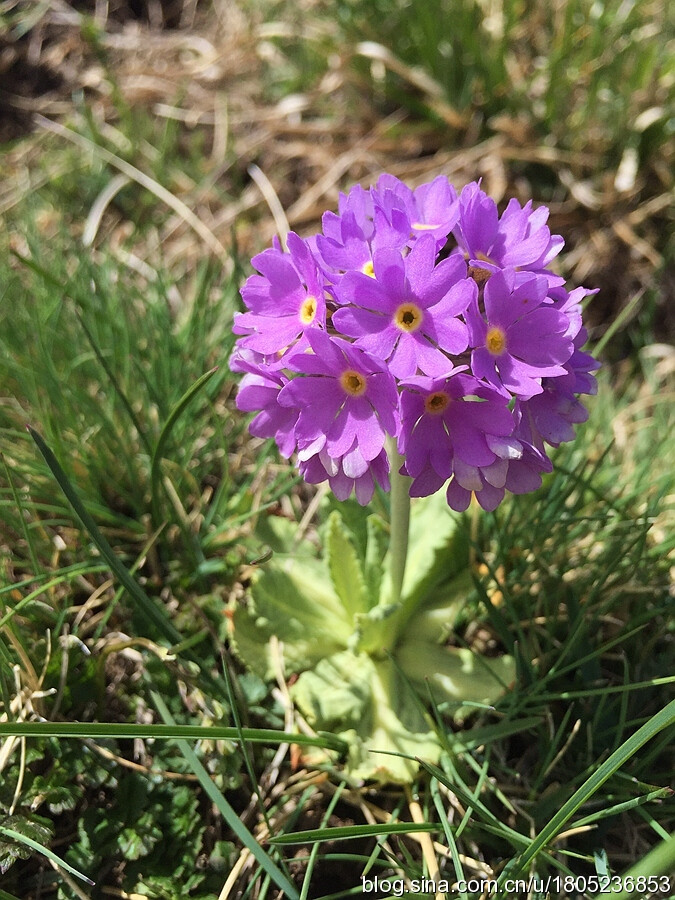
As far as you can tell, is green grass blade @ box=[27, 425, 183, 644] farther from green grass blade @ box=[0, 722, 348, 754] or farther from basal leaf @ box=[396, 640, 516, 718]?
basal leaf @ box=[396, 640, 516, 718]

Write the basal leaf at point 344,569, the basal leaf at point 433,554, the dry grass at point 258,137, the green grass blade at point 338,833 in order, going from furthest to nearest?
the dry grass at point 258,137 → the basal leaf at point 433,554 → the basal leaf at point 344,569 → the green grass blade at point 338,833

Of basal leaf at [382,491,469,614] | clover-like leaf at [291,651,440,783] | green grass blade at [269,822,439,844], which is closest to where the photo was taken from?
green grass blade at [269,822,439,844]

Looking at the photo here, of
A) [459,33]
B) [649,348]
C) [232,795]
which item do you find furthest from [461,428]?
[459,33]

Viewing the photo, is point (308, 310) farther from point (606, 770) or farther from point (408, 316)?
point (606, 770)

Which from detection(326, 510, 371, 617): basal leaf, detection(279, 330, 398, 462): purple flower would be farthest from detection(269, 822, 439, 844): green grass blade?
detection(279, 330, 398, 462): purple flower

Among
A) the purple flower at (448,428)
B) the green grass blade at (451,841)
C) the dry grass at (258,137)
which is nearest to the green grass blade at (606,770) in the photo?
the green grass blade at (451,841)

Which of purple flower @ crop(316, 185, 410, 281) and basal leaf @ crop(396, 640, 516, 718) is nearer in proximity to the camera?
purple flower @ crop(316, 185, 410, 281)

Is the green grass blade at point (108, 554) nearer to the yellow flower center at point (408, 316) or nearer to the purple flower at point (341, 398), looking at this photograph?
the purple flower at point (341, 398)
